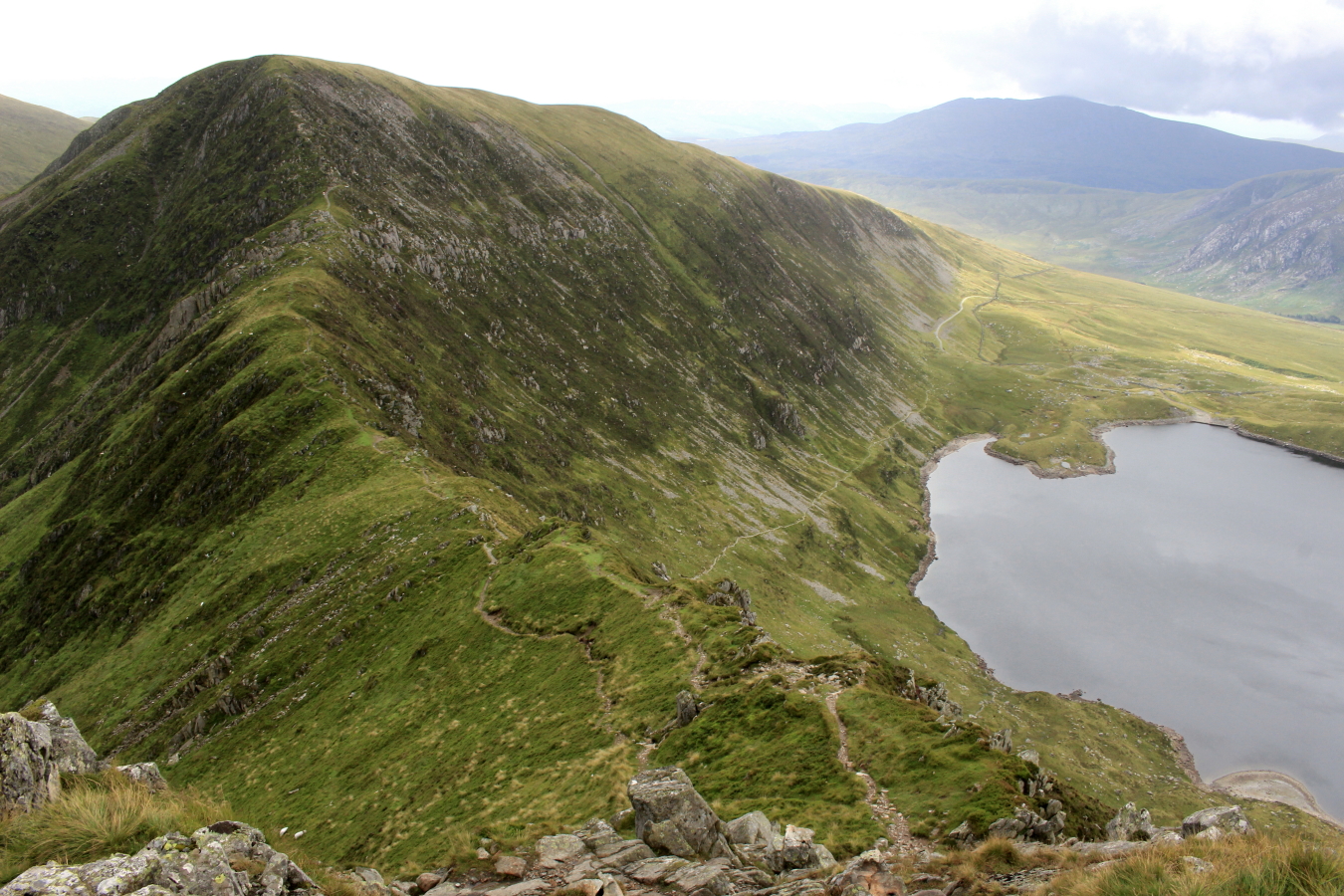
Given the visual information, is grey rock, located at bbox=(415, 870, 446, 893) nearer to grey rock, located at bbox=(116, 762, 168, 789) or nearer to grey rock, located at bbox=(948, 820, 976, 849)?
grey rock, located at bbox=(116, 762, 168, 789)

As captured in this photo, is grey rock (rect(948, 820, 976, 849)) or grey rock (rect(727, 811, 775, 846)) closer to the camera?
grey rock (rect(948, 820, 976, 849))

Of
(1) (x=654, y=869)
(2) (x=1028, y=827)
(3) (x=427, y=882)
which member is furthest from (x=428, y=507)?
(2) (x=1028, y=827)

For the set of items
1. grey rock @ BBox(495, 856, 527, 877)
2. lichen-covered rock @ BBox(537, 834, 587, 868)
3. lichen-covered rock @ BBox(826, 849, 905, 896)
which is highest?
lichen-covered rock @ BBox(826, 849, 905, 896)

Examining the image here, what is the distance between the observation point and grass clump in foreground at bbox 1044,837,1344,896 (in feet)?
38.0

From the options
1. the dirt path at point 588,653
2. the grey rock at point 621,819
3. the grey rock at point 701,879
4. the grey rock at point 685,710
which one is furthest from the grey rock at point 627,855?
the grey rock at point 685,710

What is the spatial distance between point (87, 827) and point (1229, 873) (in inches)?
962

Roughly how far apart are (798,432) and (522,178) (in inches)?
4019

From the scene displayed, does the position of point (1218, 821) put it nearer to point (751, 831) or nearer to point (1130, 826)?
point (1130, 826)

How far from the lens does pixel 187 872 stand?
1409cm

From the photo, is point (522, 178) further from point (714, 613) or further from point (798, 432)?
point (714, 613)

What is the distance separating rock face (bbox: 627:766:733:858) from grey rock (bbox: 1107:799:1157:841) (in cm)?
1339

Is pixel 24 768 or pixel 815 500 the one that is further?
pixel 815 500

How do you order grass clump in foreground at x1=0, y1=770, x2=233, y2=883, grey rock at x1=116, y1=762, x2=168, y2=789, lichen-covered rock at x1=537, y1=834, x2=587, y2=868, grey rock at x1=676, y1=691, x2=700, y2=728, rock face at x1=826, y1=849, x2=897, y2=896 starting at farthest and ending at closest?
grey rock at x1=676, y1=691, x2=700, y2=728
lichen-covered rock at x1=537, y1=834, x2=587, y2=868
grey rock at x1=116, y1=762, x2=168, y2=789
rock face at x1=826, y1=849, x2=897, y2=896
grass clump in foreground at x1=0, y1=770, x2=233, y2=883

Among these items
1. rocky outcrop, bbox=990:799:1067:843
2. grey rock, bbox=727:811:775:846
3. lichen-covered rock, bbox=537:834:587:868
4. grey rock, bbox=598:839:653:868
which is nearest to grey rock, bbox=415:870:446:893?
lichen-covered rock, bbox=537:834:587:868
